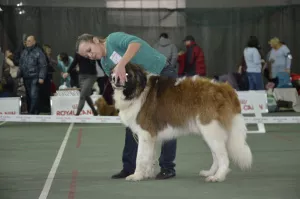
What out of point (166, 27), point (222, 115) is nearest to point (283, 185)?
point (222, 115)

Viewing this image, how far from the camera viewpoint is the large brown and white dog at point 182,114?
5953mm

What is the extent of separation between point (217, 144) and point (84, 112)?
884 cm

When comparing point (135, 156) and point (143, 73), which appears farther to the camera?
point (135, 156)

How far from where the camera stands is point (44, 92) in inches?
672

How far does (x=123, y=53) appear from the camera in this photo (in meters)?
6.08

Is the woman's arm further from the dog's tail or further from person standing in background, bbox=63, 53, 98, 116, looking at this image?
person standing in background, bbox=63, 53, 98, 116

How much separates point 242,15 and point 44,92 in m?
6.68

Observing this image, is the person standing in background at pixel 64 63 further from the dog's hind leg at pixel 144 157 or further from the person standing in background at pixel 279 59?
the dog's hind leg at pixel 144 157

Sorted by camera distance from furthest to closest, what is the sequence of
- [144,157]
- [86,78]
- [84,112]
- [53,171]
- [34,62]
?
1. [84,112]
2. [34,62]
3. [86,78]
4. [53,171]
5. [144,157]

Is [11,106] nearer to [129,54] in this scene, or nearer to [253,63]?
[253,63]


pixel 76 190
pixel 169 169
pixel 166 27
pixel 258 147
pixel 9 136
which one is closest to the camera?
pixel 76 190

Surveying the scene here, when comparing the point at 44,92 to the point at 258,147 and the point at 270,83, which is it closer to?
the point at 270,83

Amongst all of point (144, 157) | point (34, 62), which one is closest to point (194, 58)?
point (34, 62)

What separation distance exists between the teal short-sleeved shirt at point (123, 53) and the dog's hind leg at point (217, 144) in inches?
30.6
